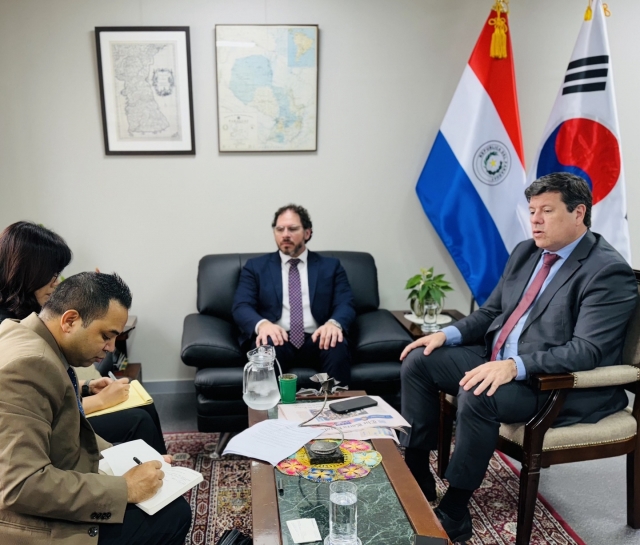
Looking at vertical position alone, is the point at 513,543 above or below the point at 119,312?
below

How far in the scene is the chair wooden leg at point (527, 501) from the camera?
1.85 metres

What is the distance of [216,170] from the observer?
3166 millimetres

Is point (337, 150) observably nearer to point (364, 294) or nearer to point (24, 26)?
point (364, 294)

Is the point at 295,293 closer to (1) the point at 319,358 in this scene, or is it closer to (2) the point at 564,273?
(1) the point at 319,358

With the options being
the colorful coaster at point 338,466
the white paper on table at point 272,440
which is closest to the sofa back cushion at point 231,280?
the white paper on table at point 272,440

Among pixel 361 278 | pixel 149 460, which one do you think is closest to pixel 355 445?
pixel 149 460

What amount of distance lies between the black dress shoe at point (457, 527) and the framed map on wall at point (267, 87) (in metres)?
2.09

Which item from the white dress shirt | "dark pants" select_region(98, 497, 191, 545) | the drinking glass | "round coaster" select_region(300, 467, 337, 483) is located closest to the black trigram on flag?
the white dress shirt

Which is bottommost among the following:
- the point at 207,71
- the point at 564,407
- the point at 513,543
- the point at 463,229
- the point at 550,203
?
the point at 513,543

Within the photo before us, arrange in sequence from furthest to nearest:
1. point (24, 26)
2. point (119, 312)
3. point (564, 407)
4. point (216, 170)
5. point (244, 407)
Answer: point (216, 170) → point (24, 26) → point (244, 407) → point (564, 407) → point (119, 312)

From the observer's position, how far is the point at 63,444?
1.27m

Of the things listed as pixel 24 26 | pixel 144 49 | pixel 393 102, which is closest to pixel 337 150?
pixel 393 102

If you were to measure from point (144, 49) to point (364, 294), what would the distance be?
5.96 ft

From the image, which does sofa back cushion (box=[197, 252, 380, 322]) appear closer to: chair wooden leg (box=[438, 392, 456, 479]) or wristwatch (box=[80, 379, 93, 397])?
chair wooden leg (box=[438, 392, 456, 479])
